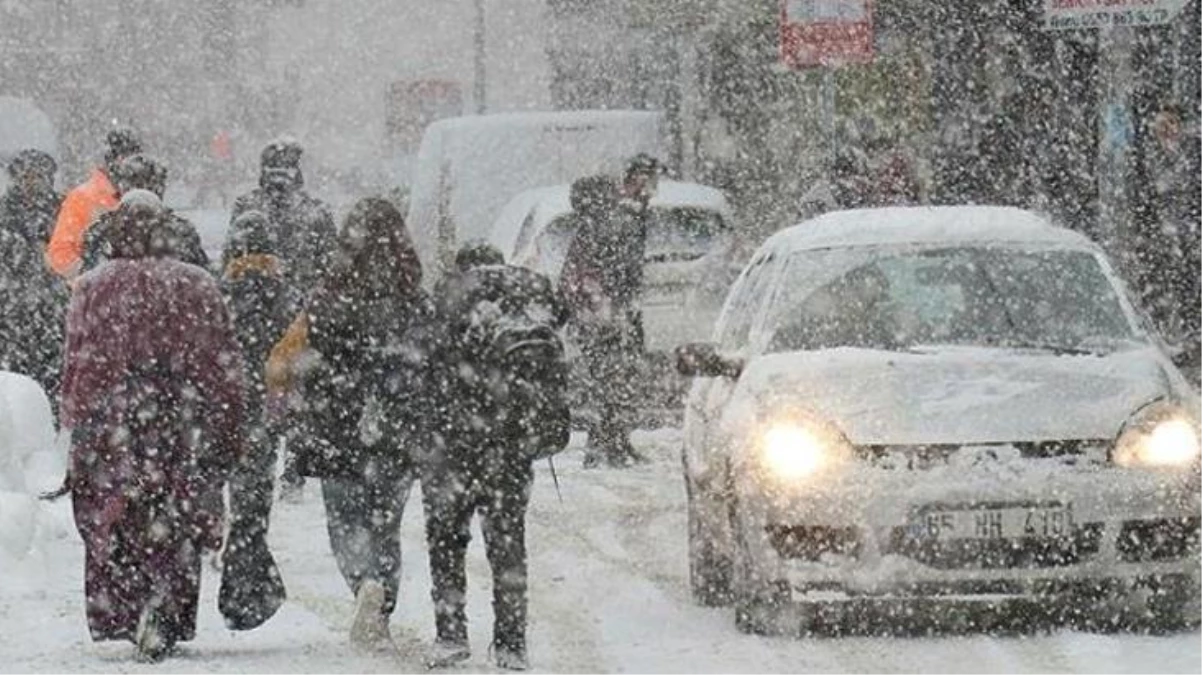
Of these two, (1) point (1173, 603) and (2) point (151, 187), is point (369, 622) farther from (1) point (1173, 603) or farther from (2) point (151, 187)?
(2) point (151, 187)

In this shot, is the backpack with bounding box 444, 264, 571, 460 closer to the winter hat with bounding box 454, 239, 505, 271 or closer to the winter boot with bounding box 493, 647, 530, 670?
the winter hat with bounding box 454, 239, 505, 271

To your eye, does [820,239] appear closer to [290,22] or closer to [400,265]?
[400,265]

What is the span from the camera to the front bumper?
923 cm

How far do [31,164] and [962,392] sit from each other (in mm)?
7553

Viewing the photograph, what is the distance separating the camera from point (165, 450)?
9.84 meters

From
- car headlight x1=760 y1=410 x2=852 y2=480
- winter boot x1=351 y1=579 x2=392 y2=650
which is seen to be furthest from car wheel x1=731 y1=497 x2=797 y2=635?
winter boot x1=351 y1=579 x2=392 y2=650

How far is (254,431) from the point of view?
38.2 feet

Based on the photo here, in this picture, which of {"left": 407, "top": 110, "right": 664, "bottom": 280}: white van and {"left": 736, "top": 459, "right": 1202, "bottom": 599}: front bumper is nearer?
{"left": 736, "top": 459, "right": 1202, "bottom": 599}: front bumper

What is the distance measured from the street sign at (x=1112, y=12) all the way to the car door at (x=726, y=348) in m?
4.00

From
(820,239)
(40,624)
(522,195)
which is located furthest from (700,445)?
(522,195)

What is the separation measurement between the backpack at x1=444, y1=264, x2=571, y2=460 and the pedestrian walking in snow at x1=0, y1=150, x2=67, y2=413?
272 inches

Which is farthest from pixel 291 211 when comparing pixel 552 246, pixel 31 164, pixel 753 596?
pixel 753 596

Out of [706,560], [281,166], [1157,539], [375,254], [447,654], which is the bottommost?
[706,560]

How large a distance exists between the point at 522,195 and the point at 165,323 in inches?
406
